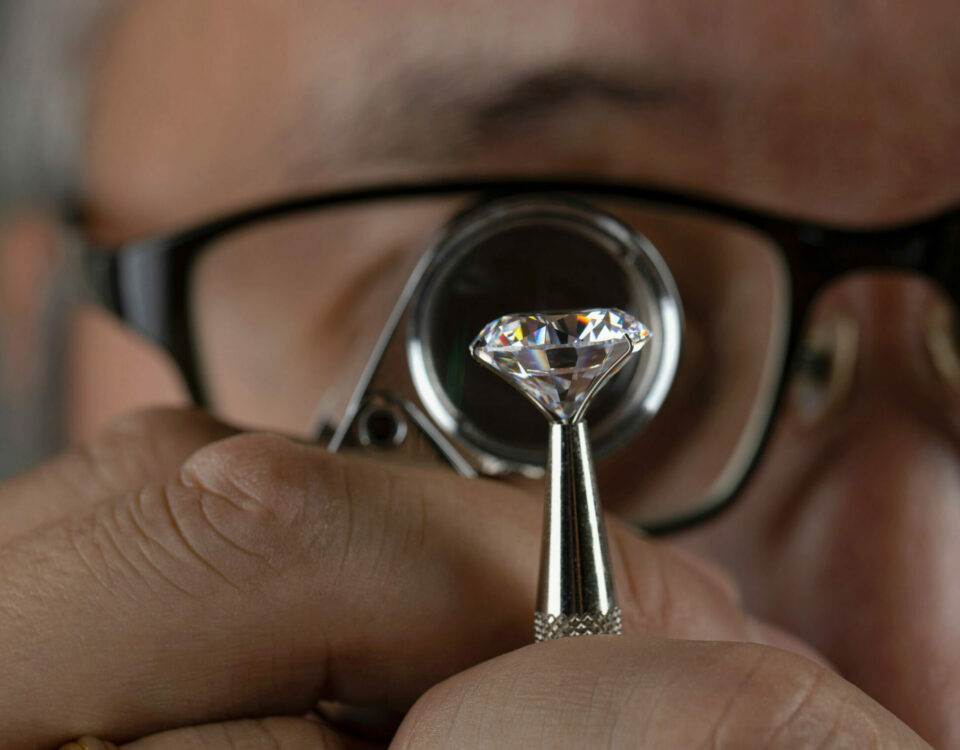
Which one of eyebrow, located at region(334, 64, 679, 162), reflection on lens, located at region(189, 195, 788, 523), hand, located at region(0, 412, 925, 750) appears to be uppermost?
eyebrow, located at region(334, 64, 679, 162)

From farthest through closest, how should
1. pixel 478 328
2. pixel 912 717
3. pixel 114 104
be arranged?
pixel 114 104, pixel 912 717, pixel 478 328

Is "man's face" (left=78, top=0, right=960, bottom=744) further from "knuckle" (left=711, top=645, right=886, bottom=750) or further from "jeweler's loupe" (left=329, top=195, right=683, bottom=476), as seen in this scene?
"knuckle" (left=711, top=645, right=886, bottom=750)

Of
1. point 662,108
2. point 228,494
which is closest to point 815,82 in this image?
point 662,108

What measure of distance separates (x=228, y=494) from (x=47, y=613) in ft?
0.34

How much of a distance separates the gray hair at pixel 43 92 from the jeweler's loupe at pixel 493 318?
777mm

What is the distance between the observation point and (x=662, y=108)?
3.08 ft

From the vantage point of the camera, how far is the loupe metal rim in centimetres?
66

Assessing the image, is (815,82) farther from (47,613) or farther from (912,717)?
(47,613)

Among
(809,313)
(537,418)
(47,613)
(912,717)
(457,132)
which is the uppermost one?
(457,132)

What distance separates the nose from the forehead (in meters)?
0.13

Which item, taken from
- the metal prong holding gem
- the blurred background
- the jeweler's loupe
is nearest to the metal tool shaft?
the metal prong holding gem

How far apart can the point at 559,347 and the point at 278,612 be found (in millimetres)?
223

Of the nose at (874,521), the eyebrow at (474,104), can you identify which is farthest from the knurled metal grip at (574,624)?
the eyebrow at (474,104)

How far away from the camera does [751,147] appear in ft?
3.13
